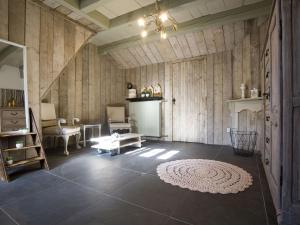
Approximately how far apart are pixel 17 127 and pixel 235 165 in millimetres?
3223

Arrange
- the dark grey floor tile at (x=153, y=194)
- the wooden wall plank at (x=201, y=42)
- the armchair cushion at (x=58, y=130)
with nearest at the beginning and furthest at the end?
the dark grey floor tile at (x=153, y=194) → the armchair cushion at (x=58, y=130) → the wooden wall plank at (x=201, y=42)

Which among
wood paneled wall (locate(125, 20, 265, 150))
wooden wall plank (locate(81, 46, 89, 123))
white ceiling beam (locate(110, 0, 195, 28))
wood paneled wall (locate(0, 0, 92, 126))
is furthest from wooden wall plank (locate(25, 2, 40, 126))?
wood paneled wall (locate(125, 20, 265, 150))

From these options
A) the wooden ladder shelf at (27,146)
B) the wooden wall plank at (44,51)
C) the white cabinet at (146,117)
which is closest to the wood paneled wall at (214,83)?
the white cabinet at (146,117)

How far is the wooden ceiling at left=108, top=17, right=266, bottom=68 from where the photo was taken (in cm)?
372

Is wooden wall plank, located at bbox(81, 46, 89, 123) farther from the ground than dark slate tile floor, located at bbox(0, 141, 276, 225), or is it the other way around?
wooden wall plank, located at bbox(81, 46, 89, 123)

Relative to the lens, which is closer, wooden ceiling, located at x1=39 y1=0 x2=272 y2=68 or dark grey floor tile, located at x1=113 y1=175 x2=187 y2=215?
dark grey floor tile, located at x1=113 y1=175 x2=187 y2=215

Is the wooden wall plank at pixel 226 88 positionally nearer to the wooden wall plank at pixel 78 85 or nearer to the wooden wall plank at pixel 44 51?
the wooden wall plank at pixel 78 85

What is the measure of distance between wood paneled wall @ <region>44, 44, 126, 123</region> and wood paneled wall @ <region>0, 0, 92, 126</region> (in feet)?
3.41

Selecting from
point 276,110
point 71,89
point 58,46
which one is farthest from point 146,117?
point 276,110

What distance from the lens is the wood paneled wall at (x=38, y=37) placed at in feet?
8.14

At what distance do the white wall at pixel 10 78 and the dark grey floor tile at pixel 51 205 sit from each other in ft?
5.34

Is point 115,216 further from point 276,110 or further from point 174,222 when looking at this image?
point 276,110

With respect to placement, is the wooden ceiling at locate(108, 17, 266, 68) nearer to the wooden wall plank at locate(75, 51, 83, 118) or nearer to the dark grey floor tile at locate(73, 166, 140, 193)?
the wooden wall plank at locate(75, 51, 83, 118)

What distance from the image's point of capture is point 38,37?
9.14 feet
